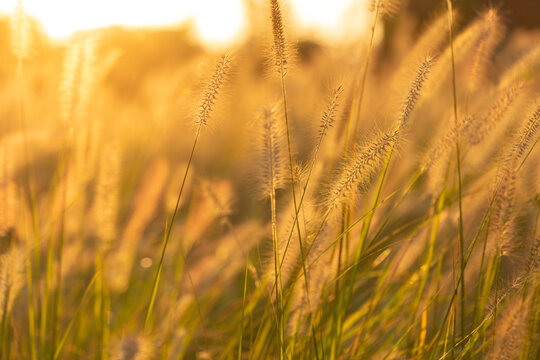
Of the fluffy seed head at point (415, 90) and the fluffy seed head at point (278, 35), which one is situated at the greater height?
the fluffy seed head at point (278, 35)

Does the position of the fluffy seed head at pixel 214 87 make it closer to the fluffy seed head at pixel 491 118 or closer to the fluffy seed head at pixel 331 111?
the fluffy seed head at pixel 331 111

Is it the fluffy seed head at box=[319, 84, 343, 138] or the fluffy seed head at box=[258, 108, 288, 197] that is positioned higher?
the fluffy seed head at box=[319, 84, 343, 138]

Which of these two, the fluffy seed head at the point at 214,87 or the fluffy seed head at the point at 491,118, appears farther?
the fluffy seed head at the point at 491,118

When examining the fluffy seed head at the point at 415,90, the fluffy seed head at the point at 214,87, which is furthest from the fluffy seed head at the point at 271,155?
the fluffy seed head at the point at 415,90

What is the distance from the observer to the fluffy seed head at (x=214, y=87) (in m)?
0.97

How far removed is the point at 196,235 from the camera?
73.2 inches

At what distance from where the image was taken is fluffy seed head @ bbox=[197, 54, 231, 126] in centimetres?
97

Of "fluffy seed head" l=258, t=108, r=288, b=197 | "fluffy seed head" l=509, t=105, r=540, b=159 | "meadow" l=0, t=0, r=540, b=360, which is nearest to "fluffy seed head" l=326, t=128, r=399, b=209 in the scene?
"meadow" l=0, t=0, r=540, b=360

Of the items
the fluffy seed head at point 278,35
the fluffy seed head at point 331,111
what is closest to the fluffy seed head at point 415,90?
the fluffy seed head at point 331,111

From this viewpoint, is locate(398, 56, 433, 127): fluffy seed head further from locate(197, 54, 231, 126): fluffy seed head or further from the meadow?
locate(197, 54, 231, 126): fluffy seed head

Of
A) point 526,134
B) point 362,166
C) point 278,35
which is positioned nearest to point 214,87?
point 278,35

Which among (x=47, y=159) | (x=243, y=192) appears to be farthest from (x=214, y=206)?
(x=47, y=159)

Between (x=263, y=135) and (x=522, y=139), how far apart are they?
0.49 m

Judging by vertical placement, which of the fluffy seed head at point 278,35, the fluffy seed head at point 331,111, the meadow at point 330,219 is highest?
the fluffy seed head at point 278,35
